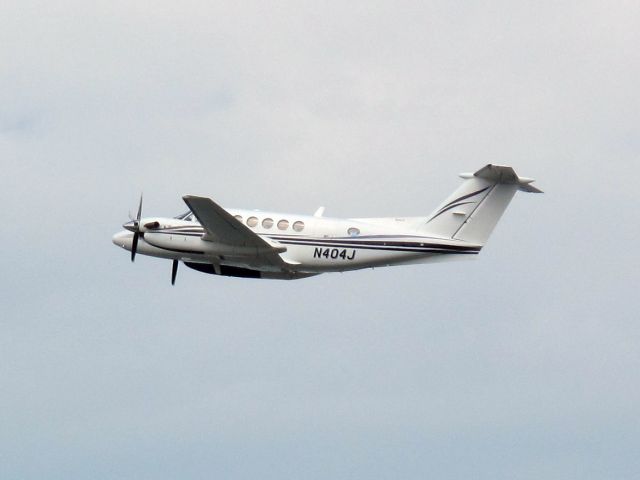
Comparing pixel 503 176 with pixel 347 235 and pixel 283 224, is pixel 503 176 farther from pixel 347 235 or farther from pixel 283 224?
pixel 283 224

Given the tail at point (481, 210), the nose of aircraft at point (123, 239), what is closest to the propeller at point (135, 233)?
the nose of aircraft at point (123, 239)

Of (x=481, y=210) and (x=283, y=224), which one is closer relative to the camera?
(x=481, y=210)

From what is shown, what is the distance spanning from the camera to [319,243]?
68.9 metres

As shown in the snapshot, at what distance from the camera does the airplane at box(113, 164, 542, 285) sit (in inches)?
2685

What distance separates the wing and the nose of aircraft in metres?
4.38

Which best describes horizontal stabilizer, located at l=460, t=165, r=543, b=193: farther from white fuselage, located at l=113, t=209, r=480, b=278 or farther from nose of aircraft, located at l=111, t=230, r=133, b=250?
nose of aircraft, located at l=111, t=230, r=133, b=250

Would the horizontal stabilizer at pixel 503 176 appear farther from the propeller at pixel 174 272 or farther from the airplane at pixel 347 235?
the propeller at pixel 174 272

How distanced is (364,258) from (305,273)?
3177mm

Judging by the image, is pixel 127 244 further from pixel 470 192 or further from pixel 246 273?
pixel 470 192

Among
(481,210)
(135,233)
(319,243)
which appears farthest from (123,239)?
(481,210)

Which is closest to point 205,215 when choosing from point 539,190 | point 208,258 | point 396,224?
point 208,258

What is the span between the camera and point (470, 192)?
2699 inches

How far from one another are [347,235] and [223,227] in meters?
5.05

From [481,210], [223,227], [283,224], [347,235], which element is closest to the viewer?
[223,227]
